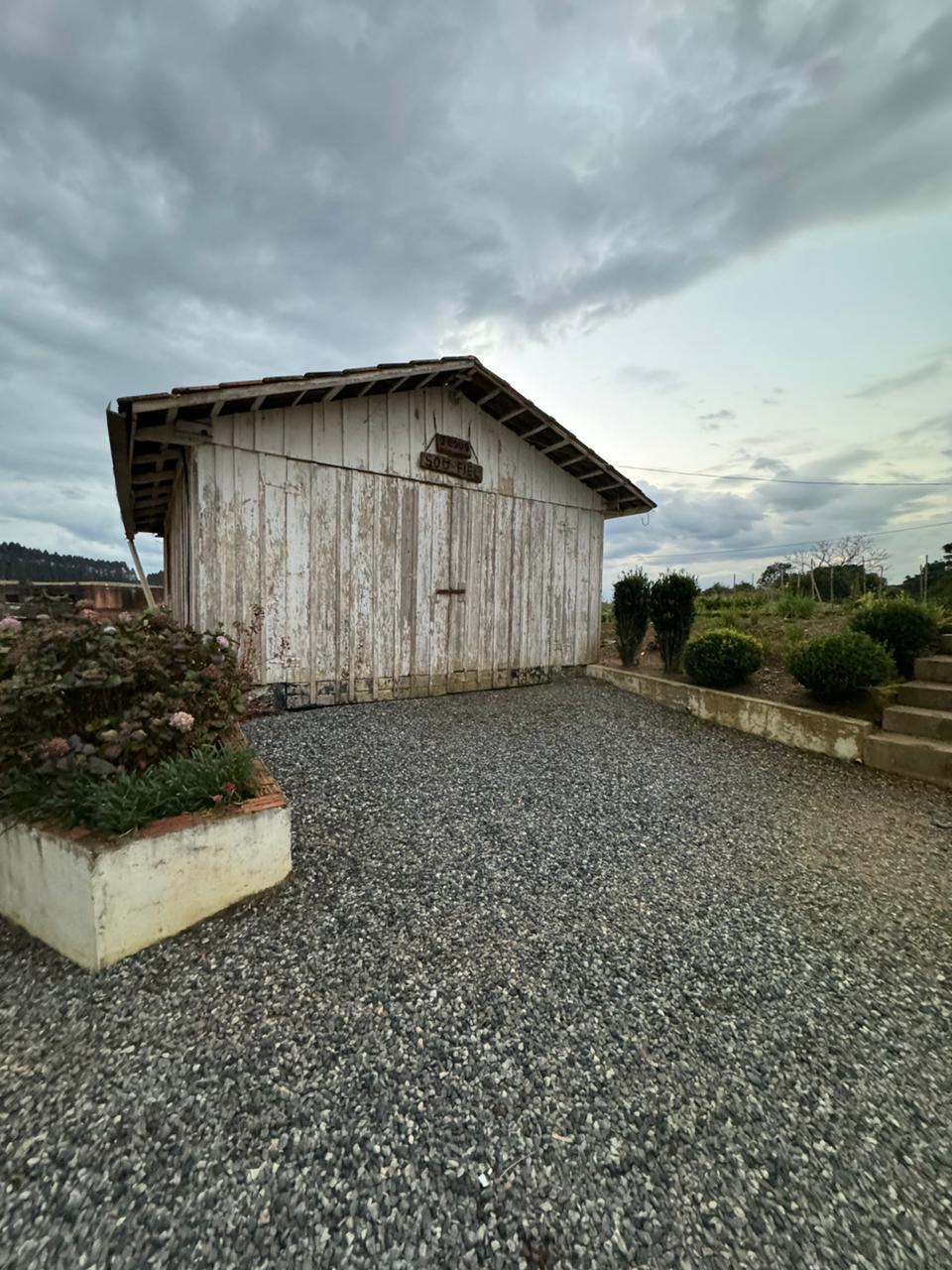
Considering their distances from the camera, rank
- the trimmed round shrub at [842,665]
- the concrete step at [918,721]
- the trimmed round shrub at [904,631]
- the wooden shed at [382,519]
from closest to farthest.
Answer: the concrete step at [918,721]
the trimmed round shrub at [842,665]
the wooden shed at [382,519]
the trimmed round shrub at [904,631]

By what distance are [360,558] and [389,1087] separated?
204 inches

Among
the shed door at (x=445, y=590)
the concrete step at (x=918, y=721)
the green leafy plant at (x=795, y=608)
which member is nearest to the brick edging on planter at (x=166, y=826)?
the shed door at (x=445, y=590)

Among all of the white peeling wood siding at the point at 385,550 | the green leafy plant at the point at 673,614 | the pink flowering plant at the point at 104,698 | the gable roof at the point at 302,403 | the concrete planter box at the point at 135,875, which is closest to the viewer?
the concrete planter box at the point at 135,875

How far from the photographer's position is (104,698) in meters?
2.97

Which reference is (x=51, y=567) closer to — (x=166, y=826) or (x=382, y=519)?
(x=382, y=519)

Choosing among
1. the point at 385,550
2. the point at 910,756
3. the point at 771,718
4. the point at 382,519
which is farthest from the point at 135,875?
the point at 910,756

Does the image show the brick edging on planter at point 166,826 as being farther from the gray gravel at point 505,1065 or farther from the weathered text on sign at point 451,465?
the weathered text on sign at point 451,465

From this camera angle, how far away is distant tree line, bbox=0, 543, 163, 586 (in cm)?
1448

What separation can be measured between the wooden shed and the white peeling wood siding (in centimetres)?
2

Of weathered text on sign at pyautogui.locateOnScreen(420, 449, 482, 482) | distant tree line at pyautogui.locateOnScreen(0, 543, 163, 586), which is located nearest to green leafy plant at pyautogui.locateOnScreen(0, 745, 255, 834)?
weathered text on sign at pyautogui.locateOnScreen(420, 449, 482, 482)

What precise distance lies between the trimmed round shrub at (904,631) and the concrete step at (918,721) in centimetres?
85

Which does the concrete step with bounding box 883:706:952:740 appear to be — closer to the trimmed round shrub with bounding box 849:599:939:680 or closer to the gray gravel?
the trimmed round shrub with bounding box 849:599:939:680

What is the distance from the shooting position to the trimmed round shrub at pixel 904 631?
17.9 feet

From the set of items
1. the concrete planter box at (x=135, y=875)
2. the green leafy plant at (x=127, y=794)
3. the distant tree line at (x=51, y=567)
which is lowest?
the concrete planter box at (x=135, y=875)
